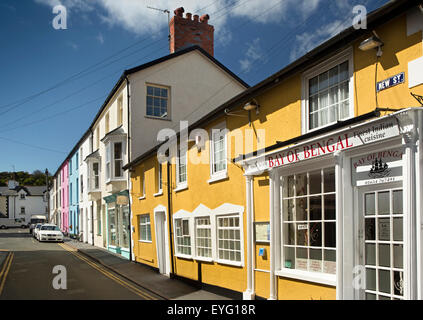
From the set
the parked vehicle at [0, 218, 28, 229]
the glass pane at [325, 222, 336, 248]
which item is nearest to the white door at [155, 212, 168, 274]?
the glass pane at [325, 222, 336, 248]

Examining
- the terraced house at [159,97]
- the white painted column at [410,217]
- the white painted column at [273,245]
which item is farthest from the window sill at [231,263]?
the terraced house at [159,97]

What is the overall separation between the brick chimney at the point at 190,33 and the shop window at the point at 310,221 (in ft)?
56.3

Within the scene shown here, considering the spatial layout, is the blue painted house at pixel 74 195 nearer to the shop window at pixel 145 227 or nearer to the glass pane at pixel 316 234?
the shop window at pixel 145 227

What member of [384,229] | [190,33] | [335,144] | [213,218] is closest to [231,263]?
[213,218]

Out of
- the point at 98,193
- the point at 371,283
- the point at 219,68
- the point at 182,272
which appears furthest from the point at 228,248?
the point at 98,193

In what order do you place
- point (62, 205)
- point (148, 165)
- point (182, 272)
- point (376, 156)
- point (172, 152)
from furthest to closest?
point (62, 205), point (148, 165), point (172, 152), point (182, 272), point (376, 156)

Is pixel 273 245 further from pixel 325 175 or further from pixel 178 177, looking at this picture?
pixel 178 177

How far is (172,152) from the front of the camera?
49.9 ft

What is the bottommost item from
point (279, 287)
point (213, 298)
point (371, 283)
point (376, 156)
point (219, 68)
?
point (213, 298)

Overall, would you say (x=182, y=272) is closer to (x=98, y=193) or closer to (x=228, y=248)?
(x=228, y=248)

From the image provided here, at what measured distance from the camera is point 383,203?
6609mm

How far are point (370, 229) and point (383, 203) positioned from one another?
530mm

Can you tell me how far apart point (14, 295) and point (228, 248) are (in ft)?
19.9

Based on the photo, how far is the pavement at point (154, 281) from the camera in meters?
11.6
